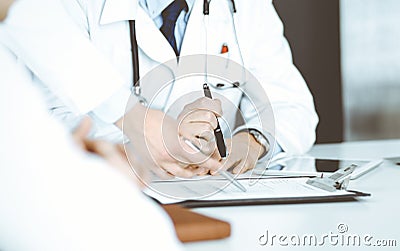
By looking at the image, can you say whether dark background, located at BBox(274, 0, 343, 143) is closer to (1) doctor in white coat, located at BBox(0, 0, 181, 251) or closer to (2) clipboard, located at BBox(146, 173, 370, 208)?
(2) clipboard, located at BBox(146, 173, 370, 208)

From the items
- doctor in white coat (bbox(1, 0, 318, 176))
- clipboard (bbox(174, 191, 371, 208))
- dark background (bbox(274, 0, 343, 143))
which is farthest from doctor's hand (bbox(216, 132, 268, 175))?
dark background (bbox(274, 0, 343, 143))

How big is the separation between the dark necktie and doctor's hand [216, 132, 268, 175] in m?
0.22

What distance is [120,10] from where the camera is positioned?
999mm

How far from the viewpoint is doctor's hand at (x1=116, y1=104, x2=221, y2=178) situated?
502mm

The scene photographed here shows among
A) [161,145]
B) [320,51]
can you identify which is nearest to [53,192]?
[161,145]

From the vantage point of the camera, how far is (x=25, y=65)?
280 millimetres

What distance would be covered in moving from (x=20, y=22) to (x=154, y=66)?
0.73 metres

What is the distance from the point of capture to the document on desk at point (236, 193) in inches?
23.6

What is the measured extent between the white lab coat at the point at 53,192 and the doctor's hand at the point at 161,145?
6.6 inches

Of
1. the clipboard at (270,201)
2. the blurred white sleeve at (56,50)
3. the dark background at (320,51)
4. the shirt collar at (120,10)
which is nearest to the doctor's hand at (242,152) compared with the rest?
the clipboard at (270,201)

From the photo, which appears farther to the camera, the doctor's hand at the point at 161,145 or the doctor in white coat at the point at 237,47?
the doctor in white coat at the point at 237,47

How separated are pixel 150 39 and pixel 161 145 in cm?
47

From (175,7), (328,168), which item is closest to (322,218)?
(328,168)

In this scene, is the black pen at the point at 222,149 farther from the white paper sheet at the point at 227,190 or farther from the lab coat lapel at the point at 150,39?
the lab coat lapel at the point at 150,39
